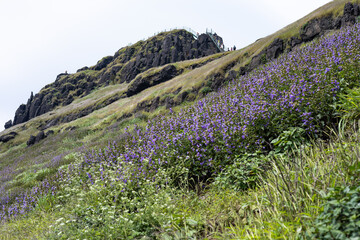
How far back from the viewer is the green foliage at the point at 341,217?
1684mm

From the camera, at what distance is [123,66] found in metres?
96.9

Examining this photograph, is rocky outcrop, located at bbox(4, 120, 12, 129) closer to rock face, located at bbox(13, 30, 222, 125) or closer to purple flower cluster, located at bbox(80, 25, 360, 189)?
rock face, located at bbox(13, 30, 222, 125)

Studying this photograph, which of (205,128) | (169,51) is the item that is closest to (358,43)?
(205,128)

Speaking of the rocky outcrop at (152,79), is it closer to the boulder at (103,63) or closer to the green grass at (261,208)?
the green grass at (261,208)

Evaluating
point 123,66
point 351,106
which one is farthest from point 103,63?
point 351,106

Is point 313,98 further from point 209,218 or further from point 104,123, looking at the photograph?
point 104,123

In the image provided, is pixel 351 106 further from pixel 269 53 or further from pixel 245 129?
pixel 269 53

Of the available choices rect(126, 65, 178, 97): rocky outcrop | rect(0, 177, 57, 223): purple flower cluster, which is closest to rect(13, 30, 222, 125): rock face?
rect(126, 65, 178, 97): rocky outcrop

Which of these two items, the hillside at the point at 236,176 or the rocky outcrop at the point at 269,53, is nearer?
the hillside at the point at 236,176

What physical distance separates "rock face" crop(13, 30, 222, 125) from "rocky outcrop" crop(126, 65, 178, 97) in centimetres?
4309

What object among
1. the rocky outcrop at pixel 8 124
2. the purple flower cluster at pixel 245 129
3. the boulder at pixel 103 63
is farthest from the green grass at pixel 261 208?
the rocky outcrop at pixel 8 124

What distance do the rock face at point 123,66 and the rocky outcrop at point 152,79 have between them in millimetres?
43085

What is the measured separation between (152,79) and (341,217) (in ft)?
119

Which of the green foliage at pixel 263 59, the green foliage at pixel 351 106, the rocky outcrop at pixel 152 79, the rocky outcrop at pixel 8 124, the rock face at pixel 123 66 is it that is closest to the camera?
the green foliage at pixel 351 106
